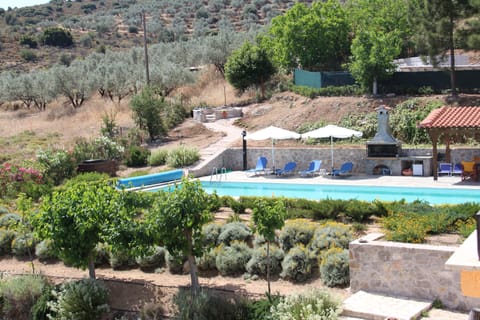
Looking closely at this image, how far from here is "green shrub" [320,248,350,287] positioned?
37.6ft

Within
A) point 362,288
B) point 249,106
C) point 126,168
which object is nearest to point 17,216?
point 126,168

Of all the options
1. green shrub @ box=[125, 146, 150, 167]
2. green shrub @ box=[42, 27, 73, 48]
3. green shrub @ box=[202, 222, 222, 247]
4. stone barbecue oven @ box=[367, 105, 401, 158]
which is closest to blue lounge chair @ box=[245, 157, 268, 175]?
stone barbecue oven @ box=[367, 105, 401, 158]

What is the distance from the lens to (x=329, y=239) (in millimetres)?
12500

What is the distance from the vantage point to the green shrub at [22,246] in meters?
15.3

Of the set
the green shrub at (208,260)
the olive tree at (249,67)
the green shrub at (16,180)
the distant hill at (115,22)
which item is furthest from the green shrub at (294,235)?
the distant hill at (115,22)

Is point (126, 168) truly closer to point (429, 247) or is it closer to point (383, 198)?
point (383, 198)

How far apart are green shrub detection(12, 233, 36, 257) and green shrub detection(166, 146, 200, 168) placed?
10.1m

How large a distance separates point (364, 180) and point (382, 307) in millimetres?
11798

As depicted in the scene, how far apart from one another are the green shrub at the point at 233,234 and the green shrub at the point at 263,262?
113cm

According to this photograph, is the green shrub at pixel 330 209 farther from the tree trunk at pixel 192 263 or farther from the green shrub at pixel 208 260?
the tree trunk at pixel 192 263

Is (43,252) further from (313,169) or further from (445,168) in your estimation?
(445,168)

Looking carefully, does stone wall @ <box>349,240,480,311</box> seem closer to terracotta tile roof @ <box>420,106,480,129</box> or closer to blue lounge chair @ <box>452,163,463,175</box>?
terracotta tile roof @ <box>420,106,480,129</box>

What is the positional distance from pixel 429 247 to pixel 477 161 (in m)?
10.9

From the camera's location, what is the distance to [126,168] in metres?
25.8
